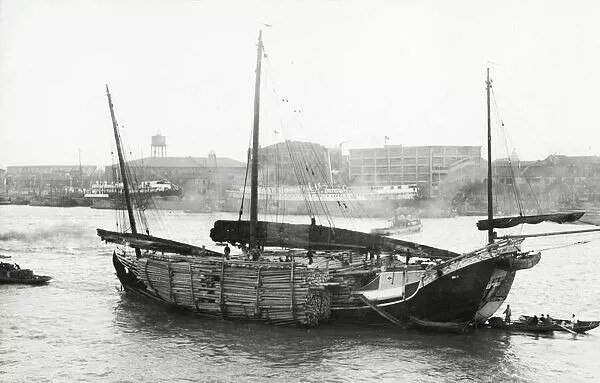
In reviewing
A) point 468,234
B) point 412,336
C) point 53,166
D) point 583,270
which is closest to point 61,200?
point 53,166

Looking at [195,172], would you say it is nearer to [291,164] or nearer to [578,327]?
[291,164]

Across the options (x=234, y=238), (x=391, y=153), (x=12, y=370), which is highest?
(x=391, y=153)

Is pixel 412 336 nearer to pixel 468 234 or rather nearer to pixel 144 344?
pixel 144 344

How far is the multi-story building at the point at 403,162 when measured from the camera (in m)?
118

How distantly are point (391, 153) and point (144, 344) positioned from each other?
331 feet

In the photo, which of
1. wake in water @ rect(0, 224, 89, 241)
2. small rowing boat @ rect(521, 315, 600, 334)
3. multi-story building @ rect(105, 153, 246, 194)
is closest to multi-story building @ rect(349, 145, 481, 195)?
multi-story building @ rect(105, 153, 246, 194)

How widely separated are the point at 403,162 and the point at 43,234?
7309cm

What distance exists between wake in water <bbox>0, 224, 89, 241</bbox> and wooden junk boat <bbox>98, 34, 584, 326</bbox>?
3989 cm

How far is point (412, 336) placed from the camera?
23.0 metres

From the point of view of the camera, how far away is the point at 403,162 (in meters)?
120

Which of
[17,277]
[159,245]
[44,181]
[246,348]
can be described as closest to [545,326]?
[246,348]

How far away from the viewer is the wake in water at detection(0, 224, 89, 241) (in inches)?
2450

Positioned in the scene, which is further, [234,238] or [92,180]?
[92,180]

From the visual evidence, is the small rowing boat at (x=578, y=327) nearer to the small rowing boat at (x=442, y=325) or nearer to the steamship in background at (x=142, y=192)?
the small rowing boat at (x=442, y=325)
